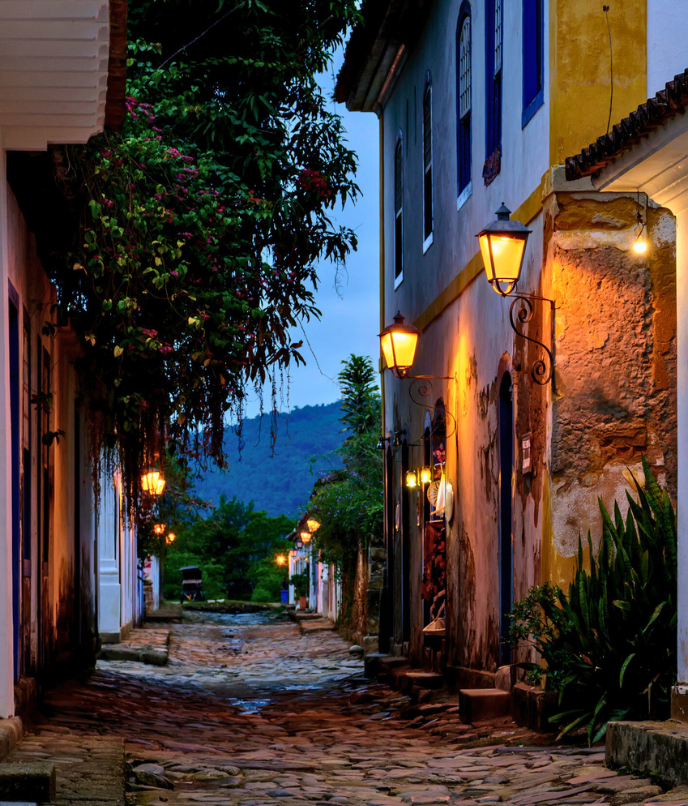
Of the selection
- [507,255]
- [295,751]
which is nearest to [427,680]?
[295,751]

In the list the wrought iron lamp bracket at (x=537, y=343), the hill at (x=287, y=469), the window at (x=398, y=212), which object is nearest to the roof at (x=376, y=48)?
the window at (x=398, y=212)

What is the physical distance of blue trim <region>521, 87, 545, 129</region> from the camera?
8.90m

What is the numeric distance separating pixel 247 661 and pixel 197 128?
1139 cm

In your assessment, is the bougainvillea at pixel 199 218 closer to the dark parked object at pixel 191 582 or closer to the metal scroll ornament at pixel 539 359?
the metal scroll ornament at pixel 539 359

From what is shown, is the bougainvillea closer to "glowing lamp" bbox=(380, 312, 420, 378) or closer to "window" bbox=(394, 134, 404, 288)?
"glowing lamp" bbox=(380, 312, 420, 378)

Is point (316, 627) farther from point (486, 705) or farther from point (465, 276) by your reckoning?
point (486, 705)

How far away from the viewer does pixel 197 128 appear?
12.4m

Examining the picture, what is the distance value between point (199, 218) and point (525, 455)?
3.93 m

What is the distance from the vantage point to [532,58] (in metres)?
9.28

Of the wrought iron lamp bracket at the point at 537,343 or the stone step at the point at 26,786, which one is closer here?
the stone step at the point at 26,786

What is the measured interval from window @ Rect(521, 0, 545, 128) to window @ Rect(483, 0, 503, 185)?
98 centimetres

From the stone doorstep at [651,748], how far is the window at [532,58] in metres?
4.74

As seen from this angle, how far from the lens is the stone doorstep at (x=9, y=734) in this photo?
20.5 ft

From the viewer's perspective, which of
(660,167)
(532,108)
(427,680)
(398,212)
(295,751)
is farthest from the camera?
(398,212)
